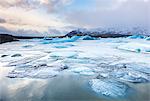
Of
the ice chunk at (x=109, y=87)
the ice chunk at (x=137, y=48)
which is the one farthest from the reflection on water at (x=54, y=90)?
the ice chunk at (x=137, y=48)

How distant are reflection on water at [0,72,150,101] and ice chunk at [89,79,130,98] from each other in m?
0.10

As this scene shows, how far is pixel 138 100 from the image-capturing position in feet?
7.36

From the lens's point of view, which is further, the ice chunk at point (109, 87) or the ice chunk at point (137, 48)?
the ice chunk at point (137, 48)

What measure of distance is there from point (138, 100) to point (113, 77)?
953mm

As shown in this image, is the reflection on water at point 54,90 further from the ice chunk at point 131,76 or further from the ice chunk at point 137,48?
the ice chunk at point 137,48

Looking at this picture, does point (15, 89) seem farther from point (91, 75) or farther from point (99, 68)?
point (99, 68)

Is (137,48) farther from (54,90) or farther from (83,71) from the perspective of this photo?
(54,90)

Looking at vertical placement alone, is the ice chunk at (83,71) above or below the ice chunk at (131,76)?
above

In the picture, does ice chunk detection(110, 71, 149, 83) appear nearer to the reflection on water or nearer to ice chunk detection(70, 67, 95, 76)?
the reflection on water

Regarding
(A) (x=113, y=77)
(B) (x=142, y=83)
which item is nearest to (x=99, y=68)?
(A) (x=113, y=77)

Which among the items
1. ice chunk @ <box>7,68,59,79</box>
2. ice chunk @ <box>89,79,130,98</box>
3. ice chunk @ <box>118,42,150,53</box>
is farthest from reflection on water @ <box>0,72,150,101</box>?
ice chunk @ <box>118,42,150,53</box>

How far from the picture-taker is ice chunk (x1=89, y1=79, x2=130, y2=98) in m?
2.45

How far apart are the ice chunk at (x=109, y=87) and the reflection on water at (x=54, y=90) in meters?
0.10

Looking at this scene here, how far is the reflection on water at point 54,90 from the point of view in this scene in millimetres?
2312
